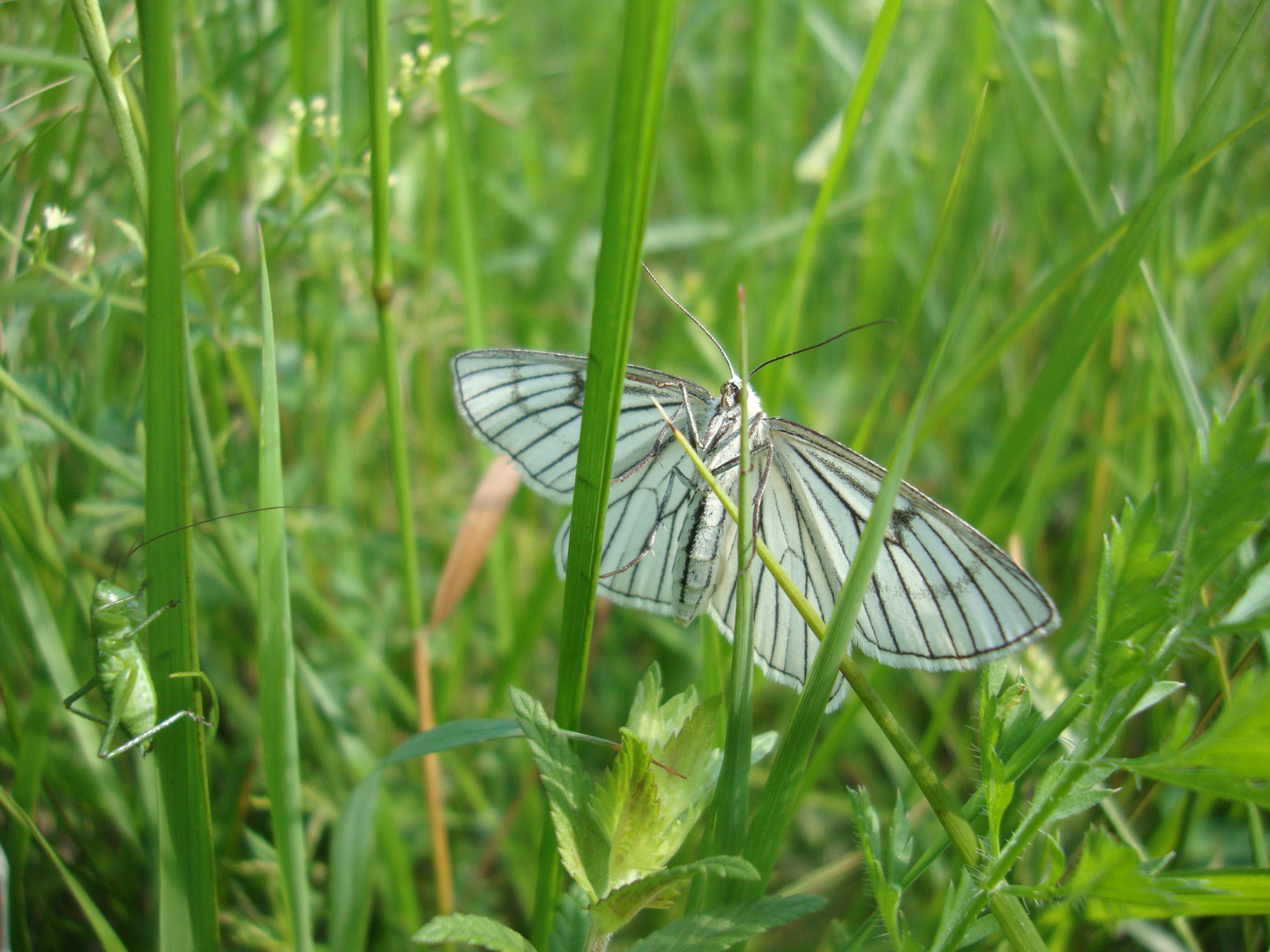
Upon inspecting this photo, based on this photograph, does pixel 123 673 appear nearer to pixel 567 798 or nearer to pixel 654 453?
pixel 567 798

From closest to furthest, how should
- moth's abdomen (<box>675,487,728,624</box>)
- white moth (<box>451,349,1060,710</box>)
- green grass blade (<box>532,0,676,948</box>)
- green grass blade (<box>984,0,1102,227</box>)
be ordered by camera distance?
green grass blade (<box>532,0,676,948</box>), white moth (<box>451,349,1060,710</box>), moth's abdomen (<box>675,487,728,624</box>), green grass blade (<box>984,0,1102,227</box>)

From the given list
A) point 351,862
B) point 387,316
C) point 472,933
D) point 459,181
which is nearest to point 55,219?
point 387,316

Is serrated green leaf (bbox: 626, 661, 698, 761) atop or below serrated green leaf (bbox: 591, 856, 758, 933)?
atop

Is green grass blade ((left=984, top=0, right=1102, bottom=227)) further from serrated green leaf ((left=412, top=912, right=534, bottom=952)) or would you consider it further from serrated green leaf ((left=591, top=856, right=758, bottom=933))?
serrated green leaf ((left=412, top=912, right=534, bottom=952))

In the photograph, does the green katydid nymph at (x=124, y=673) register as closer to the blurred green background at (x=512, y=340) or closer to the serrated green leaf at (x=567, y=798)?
the blurred green background at (x=512, y=340)

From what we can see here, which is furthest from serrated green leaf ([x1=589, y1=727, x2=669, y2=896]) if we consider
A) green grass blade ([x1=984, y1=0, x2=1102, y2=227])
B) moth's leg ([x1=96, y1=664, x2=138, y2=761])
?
green grass blade ([x1=984, y1=0, x2=1102, y2=227])

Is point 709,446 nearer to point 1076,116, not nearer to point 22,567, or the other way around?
point 22,567

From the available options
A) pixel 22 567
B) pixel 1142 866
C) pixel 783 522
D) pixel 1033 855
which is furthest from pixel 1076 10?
pixel 22 567
